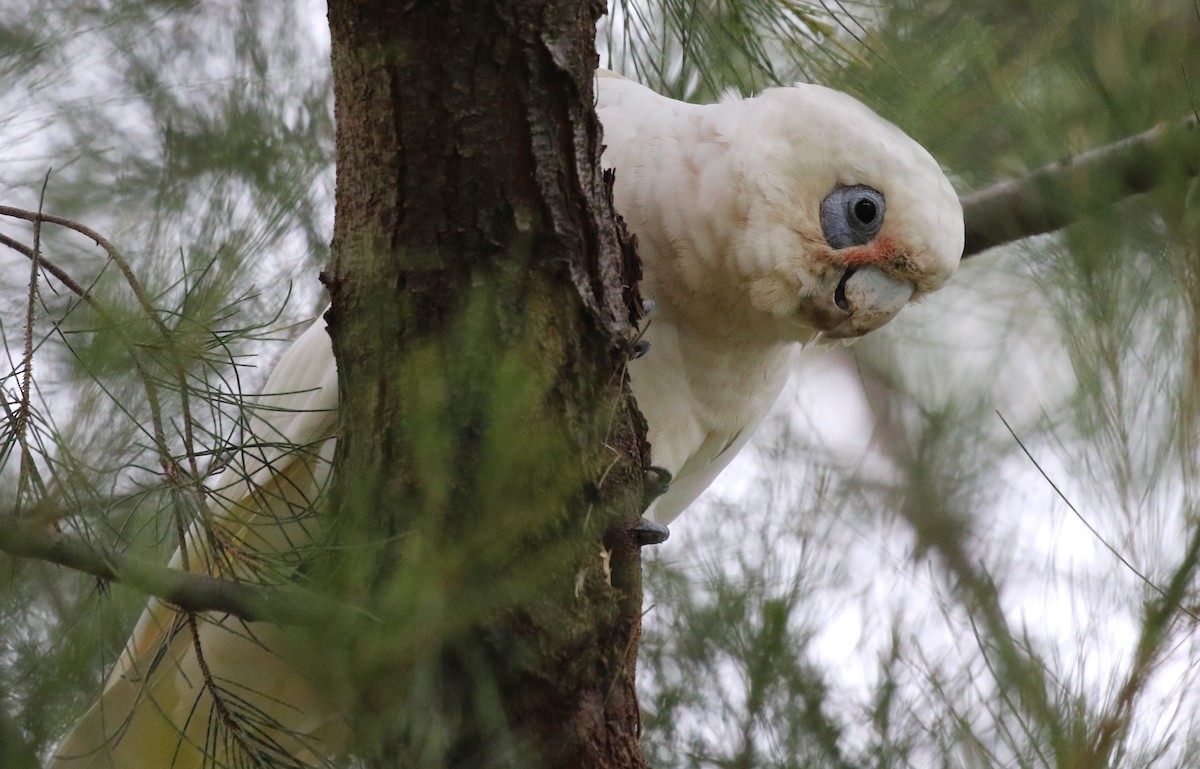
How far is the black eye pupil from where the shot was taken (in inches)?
83.3

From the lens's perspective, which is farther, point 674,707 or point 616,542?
point 674,707

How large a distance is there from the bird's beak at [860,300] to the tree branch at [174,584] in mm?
1185

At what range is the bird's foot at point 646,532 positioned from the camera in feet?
4.94

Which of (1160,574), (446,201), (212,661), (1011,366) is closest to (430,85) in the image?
(446,201)

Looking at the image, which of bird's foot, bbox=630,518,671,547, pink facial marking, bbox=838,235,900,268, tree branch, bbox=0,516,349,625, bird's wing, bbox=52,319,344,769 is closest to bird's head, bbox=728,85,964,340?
pink facial marking, bbox=838,235,900,268

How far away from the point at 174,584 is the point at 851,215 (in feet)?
4.58

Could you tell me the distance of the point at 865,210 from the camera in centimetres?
212

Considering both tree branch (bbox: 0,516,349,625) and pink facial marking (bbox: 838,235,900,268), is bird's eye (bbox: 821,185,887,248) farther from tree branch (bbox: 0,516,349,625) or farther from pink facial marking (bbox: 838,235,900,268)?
tree branch (bbox: 0,516,349,625)

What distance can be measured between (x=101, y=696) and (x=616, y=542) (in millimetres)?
624

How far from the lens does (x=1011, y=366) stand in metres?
2.33

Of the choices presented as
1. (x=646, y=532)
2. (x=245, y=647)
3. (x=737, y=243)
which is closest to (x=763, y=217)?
(x=737, y=243)

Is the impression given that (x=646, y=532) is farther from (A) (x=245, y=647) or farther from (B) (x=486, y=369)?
(A) (x=245, y=647)

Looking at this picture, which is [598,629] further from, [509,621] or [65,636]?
[65,636]

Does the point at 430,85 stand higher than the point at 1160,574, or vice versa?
the point at 430,85
